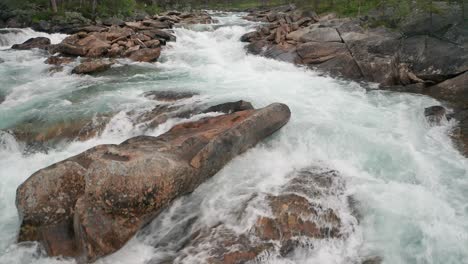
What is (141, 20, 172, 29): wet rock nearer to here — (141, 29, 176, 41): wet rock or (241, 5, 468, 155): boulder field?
(141, 29, 176, 41): wet rock

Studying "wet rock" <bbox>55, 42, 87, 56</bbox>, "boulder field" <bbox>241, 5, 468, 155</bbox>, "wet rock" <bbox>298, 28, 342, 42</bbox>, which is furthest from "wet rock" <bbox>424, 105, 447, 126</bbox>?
"wet rock" <bbox>55, 42, 87, 56</bbox>

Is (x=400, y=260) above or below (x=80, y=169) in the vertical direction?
below

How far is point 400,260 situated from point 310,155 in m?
3.11

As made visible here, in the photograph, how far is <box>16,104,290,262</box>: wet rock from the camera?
567cm

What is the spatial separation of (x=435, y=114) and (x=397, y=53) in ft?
16.8

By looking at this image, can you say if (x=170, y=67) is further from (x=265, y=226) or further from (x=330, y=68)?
(x=265, y=226)

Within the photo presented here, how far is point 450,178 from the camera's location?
7.50 meters

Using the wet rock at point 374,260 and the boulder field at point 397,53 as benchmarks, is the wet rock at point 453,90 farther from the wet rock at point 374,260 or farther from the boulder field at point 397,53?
the wet rock at point 374,260

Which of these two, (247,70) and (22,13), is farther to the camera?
(22,13)

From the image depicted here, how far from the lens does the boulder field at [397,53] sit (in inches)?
494

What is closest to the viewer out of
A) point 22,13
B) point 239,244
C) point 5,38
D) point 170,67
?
point 239,244

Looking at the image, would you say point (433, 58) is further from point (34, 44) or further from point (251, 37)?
point (34, 44)

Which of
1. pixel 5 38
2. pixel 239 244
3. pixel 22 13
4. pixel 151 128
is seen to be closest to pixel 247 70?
pixel 151 128

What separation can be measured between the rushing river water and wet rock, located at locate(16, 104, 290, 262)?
0.26m
